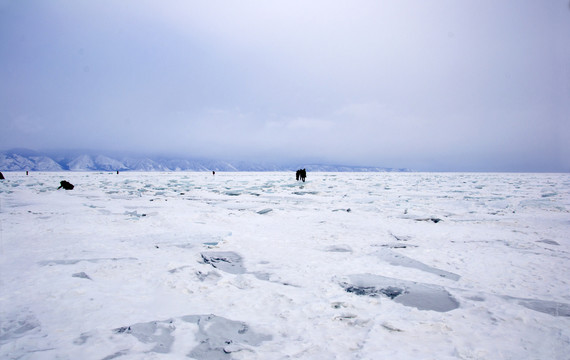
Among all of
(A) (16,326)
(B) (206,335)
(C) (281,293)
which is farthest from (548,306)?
(A) (16,326)

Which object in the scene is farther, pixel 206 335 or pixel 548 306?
pixel 548 306

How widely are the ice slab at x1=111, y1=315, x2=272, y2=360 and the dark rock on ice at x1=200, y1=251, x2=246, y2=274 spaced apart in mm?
1036

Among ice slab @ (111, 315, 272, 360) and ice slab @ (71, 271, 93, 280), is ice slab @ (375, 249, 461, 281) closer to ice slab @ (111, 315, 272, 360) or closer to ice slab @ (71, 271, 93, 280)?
ice slab @ (111, 315, 272, 360)

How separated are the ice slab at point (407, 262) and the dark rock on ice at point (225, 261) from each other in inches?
68.6

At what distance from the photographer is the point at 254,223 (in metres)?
5.65

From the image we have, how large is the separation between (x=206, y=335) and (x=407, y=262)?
8.13ft

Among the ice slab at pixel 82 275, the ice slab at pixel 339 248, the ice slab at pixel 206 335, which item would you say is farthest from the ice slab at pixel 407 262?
the ice slab at pixel 82 275

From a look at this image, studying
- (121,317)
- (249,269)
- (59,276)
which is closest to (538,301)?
(249,269)

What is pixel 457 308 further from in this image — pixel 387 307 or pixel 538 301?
pixel 538 301

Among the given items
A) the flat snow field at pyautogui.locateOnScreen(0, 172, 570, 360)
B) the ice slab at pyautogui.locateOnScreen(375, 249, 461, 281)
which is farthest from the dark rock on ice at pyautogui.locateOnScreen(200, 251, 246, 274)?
the ice slab at pyautogui.locateOnScreen(375, 249, 461, 281)

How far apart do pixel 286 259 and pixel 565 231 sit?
5185 millimetres

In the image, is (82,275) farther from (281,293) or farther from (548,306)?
(548,306)

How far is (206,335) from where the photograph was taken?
1.86 metres

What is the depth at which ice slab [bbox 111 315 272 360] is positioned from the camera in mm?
1709
